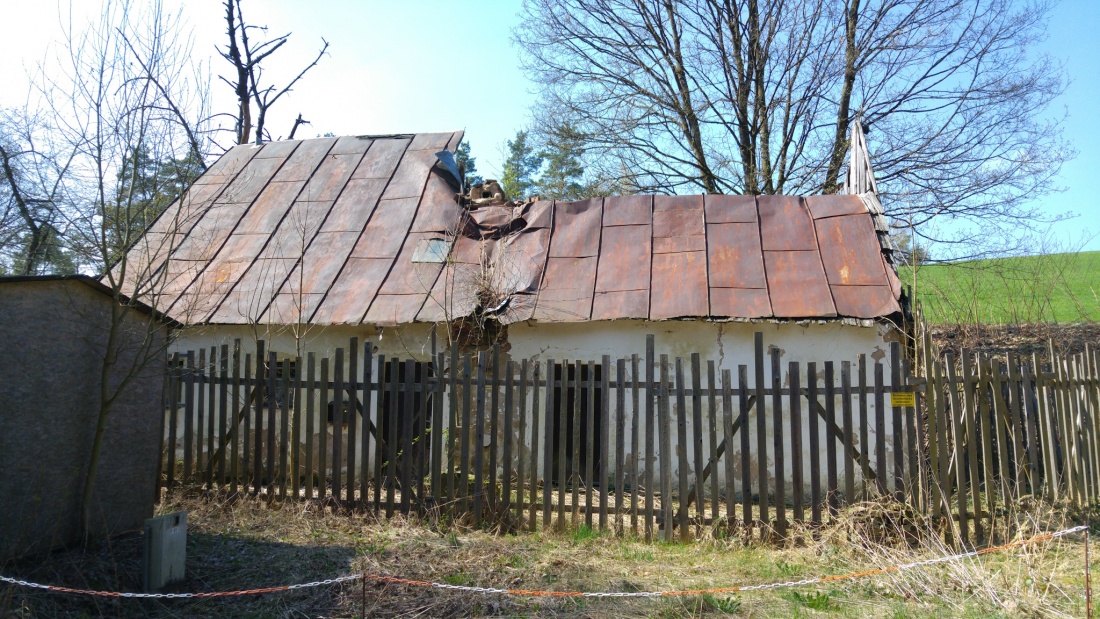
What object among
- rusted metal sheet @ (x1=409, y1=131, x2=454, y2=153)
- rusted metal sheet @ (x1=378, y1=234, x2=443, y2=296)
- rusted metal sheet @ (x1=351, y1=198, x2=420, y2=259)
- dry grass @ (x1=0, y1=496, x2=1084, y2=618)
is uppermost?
rusted metal sheet @ (x1=409, y1=131, x2=454, y2=153)

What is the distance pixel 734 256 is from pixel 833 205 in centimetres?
200

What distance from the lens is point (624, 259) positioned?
9.91 metres

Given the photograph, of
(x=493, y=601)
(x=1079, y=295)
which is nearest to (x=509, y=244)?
(x=493, y=601)

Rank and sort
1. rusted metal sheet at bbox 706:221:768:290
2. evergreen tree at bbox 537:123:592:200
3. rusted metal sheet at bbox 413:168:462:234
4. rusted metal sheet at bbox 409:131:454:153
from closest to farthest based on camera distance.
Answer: rusted metal sheet at bbox 706:221:768:290, rusted metal sheet at bbox 413:168:462:234, rusted metal sheet at bbox 409:131:454:153, evergreen tree at bbox 537:123:592:200

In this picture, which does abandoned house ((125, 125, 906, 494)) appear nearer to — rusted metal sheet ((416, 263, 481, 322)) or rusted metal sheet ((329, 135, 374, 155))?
rusted metal sheet ((416, 263, 481, 322))

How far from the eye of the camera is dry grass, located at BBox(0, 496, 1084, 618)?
4426 mm

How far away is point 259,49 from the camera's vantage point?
21.8 metres

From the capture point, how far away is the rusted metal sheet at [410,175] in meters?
11.8

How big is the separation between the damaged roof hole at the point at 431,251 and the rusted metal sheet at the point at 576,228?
154 centimetres

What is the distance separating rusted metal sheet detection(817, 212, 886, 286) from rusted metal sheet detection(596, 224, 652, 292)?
7.69 ft

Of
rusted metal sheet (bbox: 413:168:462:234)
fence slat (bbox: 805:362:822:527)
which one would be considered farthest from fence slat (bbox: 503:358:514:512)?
rusted metal sheet (bbox: 413:168:462:234)

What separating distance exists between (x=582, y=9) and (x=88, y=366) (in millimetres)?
15528

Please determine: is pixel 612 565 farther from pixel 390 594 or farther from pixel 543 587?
pixel 390 594

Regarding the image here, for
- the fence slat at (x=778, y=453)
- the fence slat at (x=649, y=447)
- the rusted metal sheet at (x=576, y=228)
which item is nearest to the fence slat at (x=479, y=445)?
the fence slat at (x=649, y=447)
